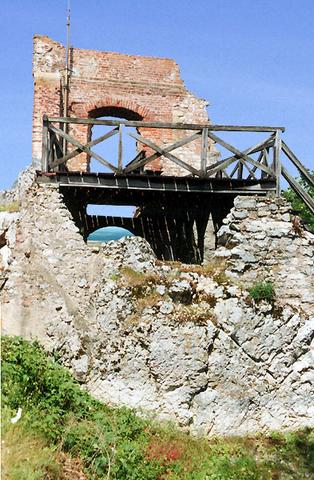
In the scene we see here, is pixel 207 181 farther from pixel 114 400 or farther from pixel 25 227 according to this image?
pixel 114 400

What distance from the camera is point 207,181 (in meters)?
12.7

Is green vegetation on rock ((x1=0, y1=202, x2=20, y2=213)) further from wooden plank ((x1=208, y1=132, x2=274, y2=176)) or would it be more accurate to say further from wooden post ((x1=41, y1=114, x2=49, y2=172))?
wooden plank ((x1=208, y1=132, x2=274, y2=176))

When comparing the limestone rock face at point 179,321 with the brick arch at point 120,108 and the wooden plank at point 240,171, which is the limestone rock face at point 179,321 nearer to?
the wooden plank at point 240,171

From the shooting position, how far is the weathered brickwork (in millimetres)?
17469

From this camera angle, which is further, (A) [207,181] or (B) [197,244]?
(B) [197,244]

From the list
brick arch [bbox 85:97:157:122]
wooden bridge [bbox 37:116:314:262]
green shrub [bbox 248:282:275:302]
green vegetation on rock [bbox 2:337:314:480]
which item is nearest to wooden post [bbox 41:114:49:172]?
wooden bridge [bbox 37:116:314:262]

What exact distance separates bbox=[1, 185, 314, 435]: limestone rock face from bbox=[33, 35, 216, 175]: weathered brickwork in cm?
635

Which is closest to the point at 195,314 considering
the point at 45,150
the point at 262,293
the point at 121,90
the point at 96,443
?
the point at 262,293

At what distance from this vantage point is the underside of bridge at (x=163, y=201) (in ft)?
41.1

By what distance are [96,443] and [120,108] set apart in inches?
476

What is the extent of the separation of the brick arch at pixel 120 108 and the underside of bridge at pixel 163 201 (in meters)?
2.99

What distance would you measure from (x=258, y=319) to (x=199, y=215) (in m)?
4.97

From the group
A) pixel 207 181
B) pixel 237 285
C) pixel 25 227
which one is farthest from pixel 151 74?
pixel 237 285

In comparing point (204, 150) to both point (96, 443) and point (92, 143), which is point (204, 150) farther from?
point (96, 443)
